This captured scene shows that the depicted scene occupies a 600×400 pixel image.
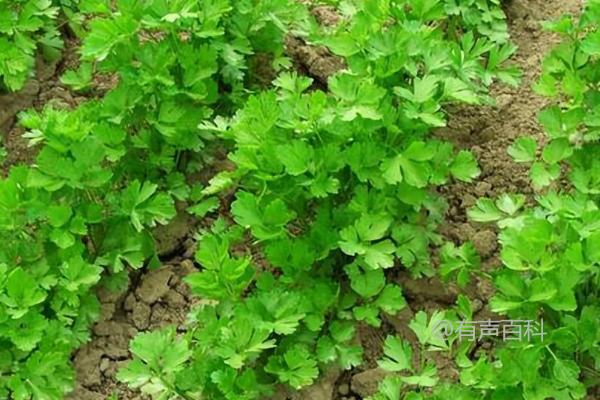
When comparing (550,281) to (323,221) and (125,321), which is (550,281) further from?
(125,321)

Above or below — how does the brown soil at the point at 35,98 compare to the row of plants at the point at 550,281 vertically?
below

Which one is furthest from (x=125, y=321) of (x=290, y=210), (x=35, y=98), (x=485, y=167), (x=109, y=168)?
(x=485, y=167)

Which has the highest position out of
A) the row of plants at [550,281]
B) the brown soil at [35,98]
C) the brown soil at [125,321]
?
the row of plants at [550,281]

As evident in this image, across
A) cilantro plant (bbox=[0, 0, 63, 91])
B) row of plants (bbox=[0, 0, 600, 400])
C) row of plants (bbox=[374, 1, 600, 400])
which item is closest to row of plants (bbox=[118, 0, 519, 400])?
row of plants (bbox=[0, 0, 600, 400])

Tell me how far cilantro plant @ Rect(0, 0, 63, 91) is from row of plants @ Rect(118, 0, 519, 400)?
2.37 feet

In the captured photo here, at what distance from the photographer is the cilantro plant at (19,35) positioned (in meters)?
Answer: 3.68

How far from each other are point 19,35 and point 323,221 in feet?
4.18

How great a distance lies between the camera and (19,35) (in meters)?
3.75

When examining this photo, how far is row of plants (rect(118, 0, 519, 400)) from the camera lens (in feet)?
10.0

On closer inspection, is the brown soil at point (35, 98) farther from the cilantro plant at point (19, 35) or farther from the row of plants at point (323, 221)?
the row of plants at point (323, 221)

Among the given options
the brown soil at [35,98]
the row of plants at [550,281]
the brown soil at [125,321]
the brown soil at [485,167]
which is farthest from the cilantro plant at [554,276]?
the brown soil at [35,98]

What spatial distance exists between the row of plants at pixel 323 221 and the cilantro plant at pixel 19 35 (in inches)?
28.5

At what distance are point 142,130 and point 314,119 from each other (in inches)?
25.8

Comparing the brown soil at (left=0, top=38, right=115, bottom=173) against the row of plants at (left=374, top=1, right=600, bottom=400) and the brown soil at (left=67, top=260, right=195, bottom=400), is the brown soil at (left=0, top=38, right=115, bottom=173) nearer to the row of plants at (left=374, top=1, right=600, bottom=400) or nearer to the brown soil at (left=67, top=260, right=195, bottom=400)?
the brown soil at (left=67, top=260, right=195, bottom=400)
